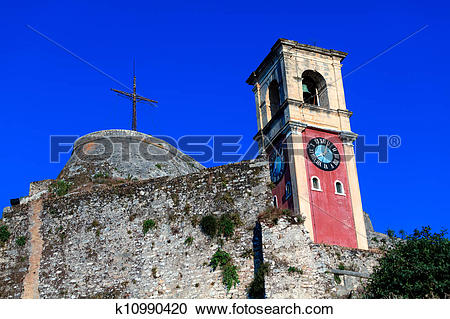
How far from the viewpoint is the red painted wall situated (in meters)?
37.5

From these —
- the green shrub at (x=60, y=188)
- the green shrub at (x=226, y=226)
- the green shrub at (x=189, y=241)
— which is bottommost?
the green shrub at (x=189, y=241)

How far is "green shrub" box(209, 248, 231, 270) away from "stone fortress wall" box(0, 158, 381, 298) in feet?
0.59

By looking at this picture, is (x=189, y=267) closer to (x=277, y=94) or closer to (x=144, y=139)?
(x=144, y=139)

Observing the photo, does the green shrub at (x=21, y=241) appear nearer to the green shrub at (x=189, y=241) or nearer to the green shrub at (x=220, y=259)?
the green shrub at (x=189, y=241)

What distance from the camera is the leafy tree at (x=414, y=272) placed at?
19.3 meters

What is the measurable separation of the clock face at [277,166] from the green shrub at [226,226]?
21.9m

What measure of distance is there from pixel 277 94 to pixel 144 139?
21.5 meters

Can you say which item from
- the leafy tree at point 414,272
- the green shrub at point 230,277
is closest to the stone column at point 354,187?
the leafy tree at point 414,272

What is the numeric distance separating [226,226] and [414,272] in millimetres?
6653

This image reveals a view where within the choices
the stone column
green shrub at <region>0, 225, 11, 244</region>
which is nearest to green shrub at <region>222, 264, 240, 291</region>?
green shrub at <region>0, 225, 11, 244</region>

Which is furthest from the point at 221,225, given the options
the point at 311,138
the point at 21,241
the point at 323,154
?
the point at 311,138

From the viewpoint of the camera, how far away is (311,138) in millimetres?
41906

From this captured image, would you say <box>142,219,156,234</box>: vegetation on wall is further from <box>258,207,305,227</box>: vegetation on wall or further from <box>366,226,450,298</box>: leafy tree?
<box>366,226,450,298</box>: leafy tree
